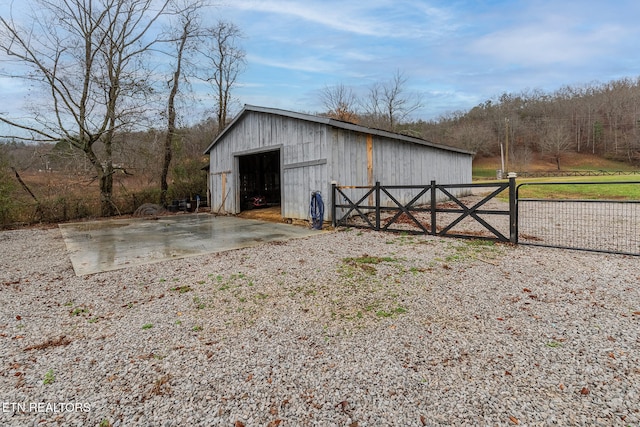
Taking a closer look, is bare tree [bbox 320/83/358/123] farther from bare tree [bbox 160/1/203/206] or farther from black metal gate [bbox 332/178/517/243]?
black metal gate [bbox 332/178/517/243]

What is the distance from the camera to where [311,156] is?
9.38 m

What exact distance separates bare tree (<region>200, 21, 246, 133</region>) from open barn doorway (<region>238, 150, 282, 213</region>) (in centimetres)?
841

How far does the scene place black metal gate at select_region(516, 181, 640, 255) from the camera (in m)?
5.53

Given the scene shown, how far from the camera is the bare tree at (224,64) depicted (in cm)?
2206

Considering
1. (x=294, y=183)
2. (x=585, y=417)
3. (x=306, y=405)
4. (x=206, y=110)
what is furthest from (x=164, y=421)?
(x=206, y=110)

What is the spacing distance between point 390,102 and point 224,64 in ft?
53.0

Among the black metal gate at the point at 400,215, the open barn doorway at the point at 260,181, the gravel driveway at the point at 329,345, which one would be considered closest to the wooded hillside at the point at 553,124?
the open barn doorway at the point at 260,181

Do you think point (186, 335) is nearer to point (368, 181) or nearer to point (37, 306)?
point (37, 306)

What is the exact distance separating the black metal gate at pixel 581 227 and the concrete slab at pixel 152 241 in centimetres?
511

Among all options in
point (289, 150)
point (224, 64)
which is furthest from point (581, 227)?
point (224, 64)

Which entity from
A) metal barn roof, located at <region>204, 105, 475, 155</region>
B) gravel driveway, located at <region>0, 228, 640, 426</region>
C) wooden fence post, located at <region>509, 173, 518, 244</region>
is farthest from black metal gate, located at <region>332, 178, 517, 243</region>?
gravel driveway, located at <region>0, 228, 640, 426</region>

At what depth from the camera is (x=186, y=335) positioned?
9.40 ft

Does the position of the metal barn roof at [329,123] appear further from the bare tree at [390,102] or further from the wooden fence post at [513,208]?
the bare tree at [390,102]

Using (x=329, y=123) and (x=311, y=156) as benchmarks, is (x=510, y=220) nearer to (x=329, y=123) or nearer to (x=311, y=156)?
(x=329, y=123)
